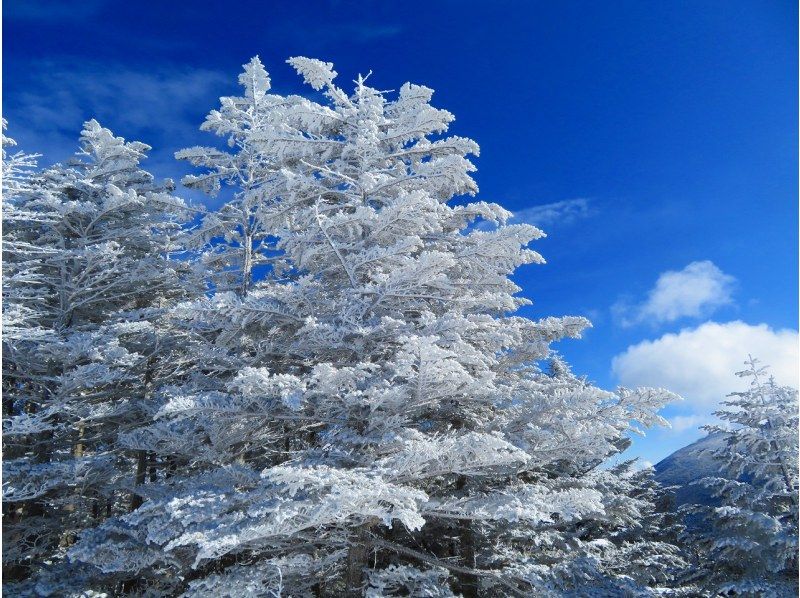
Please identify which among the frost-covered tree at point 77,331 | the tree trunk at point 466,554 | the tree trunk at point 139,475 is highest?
the frost-covered tree at point 77,331

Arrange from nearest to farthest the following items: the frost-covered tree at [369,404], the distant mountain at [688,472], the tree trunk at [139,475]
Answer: the frost-covered tree at [369,404], the tree trunk at [139,475], the distant mountain at [688,472]

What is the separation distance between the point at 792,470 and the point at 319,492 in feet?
38.4

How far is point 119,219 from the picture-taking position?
16047 millimetres

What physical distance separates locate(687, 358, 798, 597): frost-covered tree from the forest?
0.22 feet

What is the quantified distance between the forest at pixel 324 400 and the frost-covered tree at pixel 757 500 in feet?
0.22

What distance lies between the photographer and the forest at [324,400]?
7434 mm

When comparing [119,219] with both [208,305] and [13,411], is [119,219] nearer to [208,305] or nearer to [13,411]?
[13,411]

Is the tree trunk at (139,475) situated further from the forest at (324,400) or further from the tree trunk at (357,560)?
the tree trunk at (357,560)

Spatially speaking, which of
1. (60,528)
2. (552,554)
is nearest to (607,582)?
(552,554)

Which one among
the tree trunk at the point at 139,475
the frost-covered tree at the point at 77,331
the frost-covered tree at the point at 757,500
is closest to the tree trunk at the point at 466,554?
the frost-covered tree at the point at 757,500

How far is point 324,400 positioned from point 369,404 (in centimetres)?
73

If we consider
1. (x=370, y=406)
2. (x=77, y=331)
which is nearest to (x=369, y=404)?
(x=370, y=406)

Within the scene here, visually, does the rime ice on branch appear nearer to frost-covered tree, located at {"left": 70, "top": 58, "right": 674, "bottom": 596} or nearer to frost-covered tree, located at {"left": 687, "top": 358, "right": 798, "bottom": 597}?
frost-covered tree, located at {"left": 70, "top": 58, "right": 674, "bottom": 596}

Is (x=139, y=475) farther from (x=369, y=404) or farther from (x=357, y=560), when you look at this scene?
(x=369, y=404)
